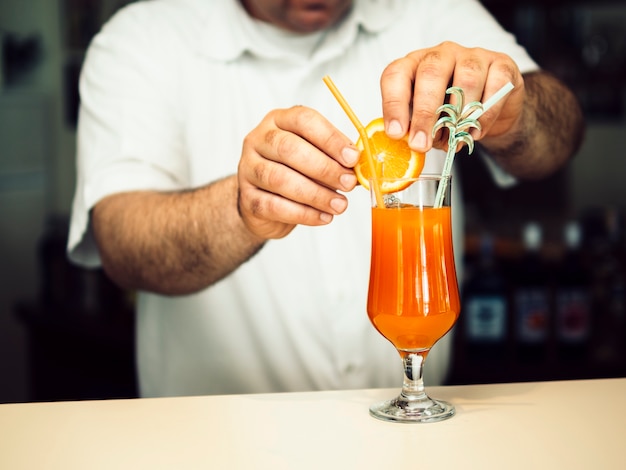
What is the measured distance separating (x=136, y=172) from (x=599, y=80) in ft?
7.82

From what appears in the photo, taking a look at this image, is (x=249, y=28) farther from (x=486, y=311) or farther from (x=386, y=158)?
(x=486, y=311)

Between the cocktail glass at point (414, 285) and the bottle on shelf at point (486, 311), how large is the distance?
1834 millimetres

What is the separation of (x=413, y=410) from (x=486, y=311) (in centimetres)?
194

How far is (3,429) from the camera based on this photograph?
1207 mm

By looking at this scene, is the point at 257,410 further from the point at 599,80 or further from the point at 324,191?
the point at 599,80

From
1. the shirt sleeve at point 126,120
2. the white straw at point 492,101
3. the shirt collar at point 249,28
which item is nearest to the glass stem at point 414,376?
the white straw at point 492,101

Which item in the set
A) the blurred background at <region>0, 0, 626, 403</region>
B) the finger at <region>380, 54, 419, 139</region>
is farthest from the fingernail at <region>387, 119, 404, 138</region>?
the blurred background at <region>0, 0, 626, 403</region>

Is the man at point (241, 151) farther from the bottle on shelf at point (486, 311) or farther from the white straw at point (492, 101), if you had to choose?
the bottle on shelf at point (486, 311)

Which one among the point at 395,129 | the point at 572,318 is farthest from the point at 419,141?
the point at 572,318

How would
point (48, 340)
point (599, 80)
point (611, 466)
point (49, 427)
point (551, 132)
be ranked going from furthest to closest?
1. point (48, 340)
2. point (599, 80)
3. point (551, 132)
4. point (49, 427)
5. point (611, 466)

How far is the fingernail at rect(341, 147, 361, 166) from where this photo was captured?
1191 mm

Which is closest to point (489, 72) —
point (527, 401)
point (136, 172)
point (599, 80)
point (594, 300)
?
point (527, 401)

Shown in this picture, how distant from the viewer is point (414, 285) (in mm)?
1198

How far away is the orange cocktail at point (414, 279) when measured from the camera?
120 cm
